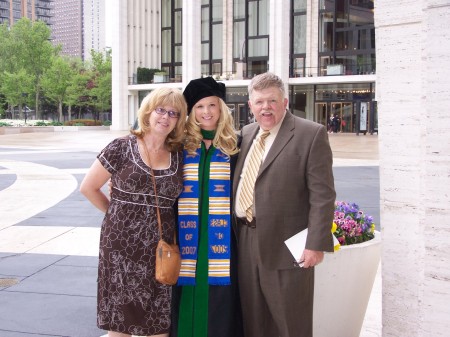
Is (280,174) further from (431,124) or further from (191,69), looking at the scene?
(191,69)

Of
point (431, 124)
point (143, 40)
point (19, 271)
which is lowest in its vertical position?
point (19, 271)

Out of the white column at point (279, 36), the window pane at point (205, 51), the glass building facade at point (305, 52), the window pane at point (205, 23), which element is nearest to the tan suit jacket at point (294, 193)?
the glass building facade at point (305, 52)

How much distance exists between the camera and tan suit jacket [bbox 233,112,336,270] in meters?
3.22

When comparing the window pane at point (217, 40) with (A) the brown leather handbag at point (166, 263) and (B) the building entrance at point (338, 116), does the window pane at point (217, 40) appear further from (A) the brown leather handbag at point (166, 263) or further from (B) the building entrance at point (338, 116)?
(A) the brown leather handbag at point (166, 263)

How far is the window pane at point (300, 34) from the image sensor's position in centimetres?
5184

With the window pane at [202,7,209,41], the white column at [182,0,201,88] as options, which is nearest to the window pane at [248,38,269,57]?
the window pane at [202,7,209,41]

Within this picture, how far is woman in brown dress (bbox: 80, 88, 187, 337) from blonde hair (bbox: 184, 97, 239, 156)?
0.29 feet

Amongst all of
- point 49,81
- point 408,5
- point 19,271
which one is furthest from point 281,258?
point 49,81

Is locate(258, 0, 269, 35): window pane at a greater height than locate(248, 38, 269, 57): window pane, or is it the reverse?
locate(258, 0, 269, 35): window pane

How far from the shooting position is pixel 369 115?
46.2 m

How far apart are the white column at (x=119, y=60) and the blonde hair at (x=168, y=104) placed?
55270 mm

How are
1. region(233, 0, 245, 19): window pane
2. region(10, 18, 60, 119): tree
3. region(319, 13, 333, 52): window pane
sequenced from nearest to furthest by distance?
region(319, 13, 333, 52): window pane, region(233, 0, 245, 19): window pane, region(10, 18, 60, 119): tree

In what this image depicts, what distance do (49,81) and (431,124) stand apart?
67.7 metres

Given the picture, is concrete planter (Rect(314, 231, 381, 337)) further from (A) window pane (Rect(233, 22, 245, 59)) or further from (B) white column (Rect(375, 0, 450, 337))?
(A) window pane (Rect(233, 22, 245, 59))
